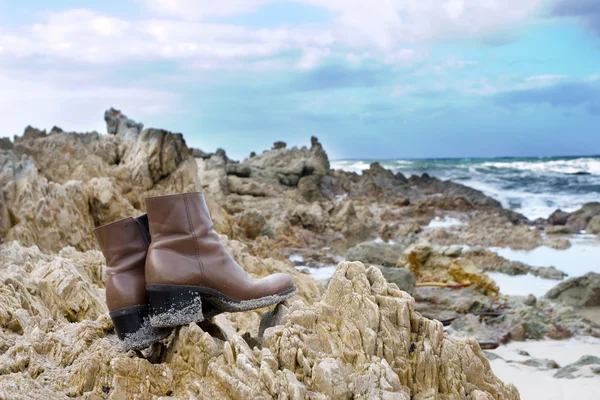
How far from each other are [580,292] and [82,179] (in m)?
9.20

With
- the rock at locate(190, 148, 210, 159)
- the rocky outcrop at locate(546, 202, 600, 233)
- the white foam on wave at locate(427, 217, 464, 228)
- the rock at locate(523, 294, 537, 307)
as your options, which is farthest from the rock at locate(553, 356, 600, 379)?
the rock at locate(190, 148, 210, 159)

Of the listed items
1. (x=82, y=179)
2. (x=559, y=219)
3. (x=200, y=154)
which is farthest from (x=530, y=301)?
(x=200, y=154)

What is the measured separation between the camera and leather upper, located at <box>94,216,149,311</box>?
2271mm

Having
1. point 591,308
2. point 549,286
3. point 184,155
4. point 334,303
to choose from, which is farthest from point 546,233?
point 334,303

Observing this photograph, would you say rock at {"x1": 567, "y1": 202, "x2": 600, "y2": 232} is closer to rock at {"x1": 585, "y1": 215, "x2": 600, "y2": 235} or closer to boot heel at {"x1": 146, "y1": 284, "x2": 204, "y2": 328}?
rock at {"x1": 585, "y1": 215, "x2": 600, "y2": 235}

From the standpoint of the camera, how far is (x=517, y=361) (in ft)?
18.5

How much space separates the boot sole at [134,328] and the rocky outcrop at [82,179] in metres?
5.24

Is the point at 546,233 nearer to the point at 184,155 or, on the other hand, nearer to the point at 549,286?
the point at 549,286

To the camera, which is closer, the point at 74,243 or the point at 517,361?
the point at 517,361

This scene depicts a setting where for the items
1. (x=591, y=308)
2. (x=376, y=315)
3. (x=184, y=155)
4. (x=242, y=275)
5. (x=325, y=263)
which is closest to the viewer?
(x=376, y=315)

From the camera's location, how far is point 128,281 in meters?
2.30

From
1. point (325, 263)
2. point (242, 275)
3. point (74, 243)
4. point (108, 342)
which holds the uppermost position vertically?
point (242, 275)

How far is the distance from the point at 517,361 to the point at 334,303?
4.06 meters

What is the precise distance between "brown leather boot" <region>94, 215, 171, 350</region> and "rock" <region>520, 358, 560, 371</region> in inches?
175
